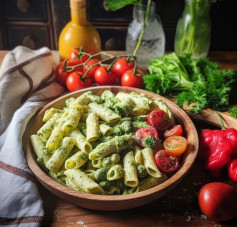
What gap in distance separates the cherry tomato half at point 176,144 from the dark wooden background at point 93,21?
164 cm

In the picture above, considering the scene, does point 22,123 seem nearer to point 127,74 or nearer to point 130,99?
point 130,99

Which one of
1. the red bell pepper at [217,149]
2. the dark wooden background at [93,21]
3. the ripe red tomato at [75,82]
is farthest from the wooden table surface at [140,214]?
the dark wooden background at [93,21]

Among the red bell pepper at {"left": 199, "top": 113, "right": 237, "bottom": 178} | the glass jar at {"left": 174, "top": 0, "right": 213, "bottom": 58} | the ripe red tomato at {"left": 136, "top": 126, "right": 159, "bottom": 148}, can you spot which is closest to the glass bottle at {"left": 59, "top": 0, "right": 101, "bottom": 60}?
the glass jar at {"left": 174, "top": 0, "right": 213, "bottom": 58}

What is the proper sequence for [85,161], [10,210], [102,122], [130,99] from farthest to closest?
[130,99]
[102,122]
[85,161]
[10,210]

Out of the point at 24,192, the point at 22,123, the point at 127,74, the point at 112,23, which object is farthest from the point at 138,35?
the point at 24,192

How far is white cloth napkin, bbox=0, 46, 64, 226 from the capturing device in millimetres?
1116

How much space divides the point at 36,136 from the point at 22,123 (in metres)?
0.13

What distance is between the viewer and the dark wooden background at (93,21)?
2.61 metres

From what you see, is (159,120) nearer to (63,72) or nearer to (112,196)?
(112,196)

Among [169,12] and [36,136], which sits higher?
[169,12]

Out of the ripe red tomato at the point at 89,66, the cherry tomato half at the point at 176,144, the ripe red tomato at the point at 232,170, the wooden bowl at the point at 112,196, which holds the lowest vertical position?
the ripe red tomato at the point at 232,170

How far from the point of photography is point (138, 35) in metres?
2.06

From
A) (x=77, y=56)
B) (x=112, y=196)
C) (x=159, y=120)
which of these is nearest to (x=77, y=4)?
(x=77, y=56)

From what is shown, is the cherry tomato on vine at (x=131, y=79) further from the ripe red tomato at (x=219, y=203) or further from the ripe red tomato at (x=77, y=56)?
the ripe red tomato at (x=219, y=203)
